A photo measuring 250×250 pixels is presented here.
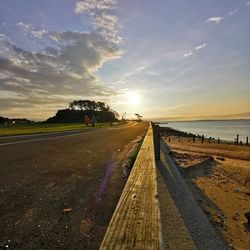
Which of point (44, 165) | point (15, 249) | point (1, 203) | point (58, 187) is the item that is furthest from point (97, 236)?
point (44, 165)

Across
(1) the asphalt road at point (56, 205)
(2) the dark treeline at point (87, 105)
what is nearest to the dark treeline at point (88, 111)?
(2) the dark treeline at point (87, 105)

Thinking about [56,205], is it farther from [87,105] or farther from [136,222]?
[87,105]

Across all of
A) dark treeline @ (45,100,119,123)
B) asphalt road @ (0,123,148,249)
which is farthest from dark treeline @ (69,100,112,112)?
asphalt road @ (0,123,148,249)

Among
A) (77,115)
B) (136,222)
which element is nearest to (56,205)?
(136,222)

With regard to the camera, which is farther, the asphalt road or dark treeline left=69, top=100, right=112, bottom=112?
dark treeline left=69, top=100, right=112, bottom=112

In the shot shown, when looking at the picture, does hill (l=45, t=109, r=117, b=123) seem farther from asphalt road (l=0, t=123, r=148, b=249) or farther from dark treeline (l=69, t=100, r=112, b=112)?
asphalt road (l=0, t=123, r=148, b=249)

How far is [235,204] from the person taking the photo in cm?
554

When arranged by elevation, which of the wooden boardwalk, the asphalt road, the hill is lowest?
the asphalt road

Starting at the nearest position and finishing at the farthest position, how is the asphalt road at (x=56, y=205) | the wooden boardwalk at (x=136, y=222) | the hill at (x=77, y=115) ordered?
the wooden boardwalk at (x=136, y=222)
the asphalt road at (x=56, y=205)
the hill at (x=77, y=115)

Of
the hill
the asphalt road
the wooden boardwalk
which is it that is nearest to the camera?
the wooden boardwalk

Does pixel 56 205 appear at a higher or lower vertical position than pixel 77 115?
lower

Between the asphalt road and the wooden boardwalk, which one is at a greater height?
the wooden boardwalk

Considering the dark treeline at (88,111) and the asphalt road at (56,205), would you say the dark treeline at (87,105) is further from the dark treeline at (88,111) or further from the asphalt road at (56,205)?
the asphalt road at (56,205)

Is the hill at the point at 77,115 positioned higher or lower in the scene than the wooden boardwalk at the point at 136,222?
higher
